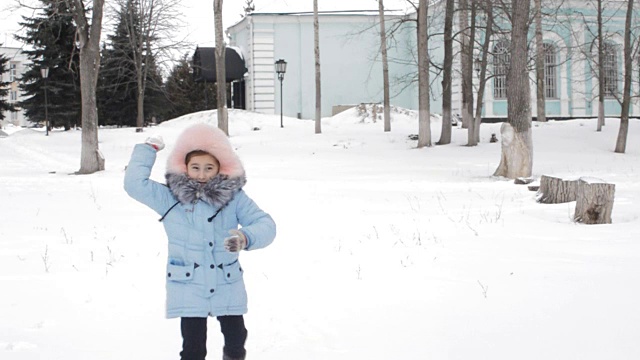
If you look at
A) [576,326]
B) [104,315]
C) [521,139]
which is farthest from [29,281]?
[521,139]

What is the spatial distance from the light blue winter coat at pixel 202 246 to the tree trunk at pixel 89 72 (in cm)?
1472

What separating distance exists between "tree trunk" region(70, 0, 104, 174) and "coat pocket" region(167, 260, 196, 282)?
1496cm

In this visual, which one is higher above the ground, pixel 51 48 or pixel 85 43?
pixel 51 48

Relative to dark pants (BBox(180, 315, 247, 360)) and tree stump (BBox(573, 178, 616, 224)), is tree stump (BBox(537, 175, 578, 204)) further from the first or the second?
dark pants (BBox(180, 315, 247, 360))

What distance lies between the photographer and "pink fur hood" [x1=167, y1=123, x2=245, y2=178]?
341cm

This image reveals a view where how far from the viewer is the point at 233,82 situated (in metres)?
40.6

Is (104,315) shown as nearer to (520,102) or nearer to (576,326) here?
(576,326)

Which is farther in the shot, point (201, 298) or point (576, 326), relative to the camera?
point (576, 326)

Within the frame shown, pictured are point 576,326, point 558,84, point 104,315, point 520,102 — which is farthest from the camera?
point 558,84

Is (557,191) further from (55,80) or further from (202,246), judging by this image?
(55,80)

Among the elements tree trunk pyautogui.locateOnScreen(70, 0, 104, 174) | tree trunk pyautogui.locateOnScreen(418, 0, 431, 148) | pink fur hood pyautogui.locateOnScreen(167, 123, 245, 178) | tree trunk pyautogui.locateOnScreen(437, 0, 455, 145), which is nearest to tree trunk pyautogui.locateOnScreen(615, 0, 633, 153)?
tree trunk pyautogui.locateOnScreen(437, 0, 455, 145)

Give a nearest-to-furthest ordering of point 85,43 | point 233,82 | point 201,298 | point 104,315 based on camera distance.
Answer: point 201,298 < point 104,315 < point 85,43 < point 233,82

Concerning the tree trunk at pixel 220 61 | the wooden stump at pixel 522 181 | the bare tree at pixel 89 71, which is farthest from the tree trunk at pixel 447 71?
the bare tree at pixel 89 71

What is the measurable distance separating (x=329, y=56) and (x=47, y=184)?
82.3 ft
